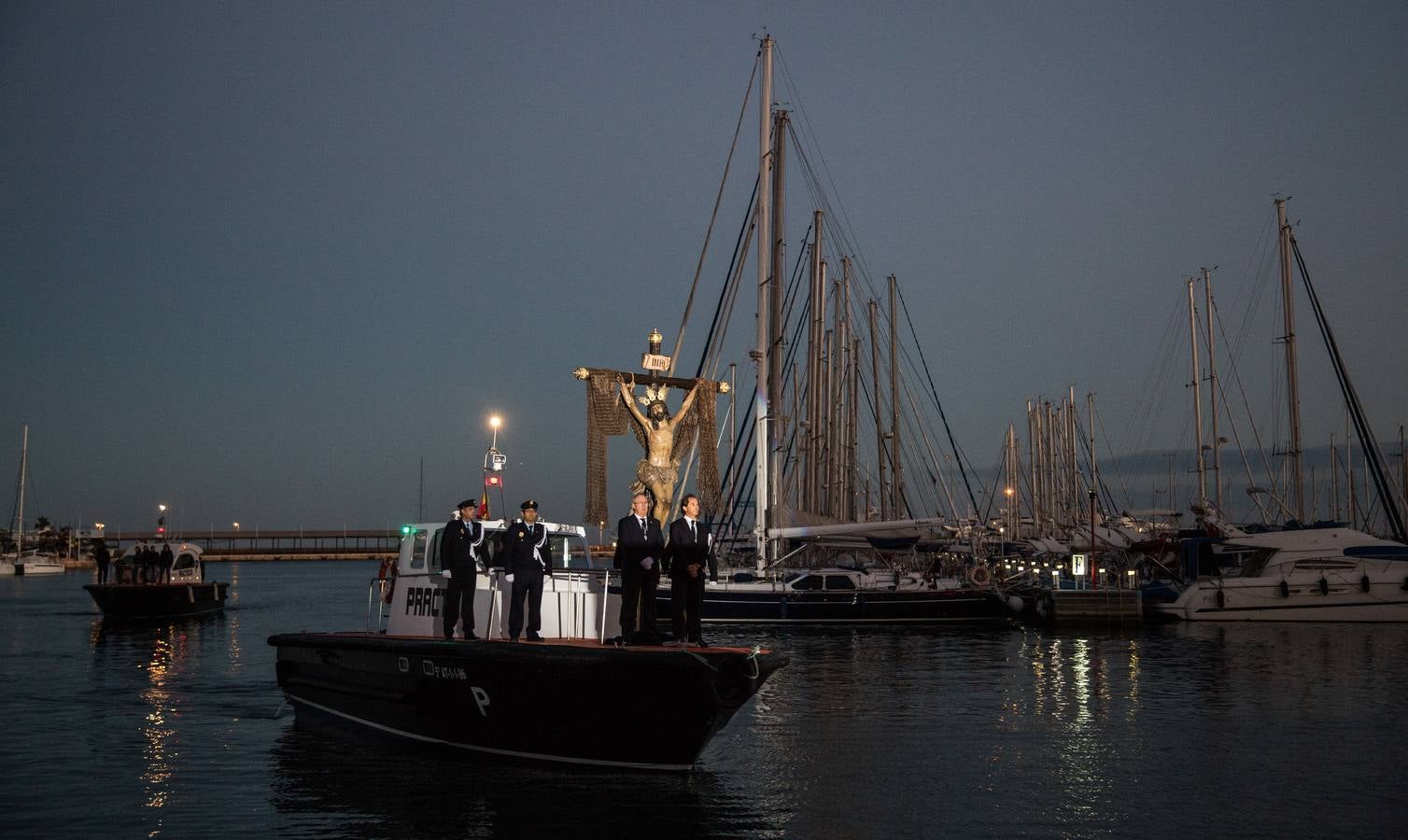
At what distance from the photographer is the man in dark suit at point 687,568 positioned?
14.2 metres

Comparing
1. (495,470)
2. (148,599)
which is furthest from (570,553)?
(148,599)

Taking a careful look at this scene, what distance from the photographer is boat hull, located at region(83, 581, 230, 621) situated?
4322cm

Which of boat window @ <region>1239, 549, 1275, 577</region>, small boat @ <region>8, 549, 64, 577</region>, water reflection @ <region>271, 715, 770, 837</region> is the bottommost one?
small boat @ <region>8, 549, 64, 577</region>

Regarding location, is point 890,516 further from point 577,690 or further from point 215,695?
point 577,690

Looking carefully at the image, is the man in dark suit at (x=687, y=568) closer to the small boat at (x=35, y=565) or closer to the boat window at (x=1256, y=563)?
the boat window at (x=1256, y=563)

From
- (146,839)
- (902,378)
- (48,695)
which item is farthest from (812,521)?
(146,839)

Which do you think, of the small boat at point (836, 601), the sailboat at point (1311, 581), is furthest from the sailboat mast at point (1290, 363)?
the small boat at point (836, 601)

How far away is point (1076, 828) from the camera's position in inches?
488

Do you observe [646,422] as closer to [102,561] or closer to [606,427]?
[606,427]

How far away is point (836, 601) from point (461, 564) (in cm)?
2550

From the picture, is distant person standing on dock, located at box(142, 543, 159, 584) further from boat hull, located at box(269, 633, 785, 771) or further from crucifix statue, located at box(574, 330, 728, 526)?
boat hull, located at box(269, 633, 785, 771)

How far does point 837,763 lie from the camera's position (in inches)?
637

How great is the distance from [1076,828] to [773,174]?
Answer: 95.8ft

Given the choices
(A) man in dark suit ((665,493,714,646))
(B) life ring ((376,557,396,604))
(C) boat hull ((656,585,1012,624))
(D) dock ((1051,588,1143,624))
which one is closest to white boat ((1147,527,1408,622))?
(D) dock ((1051,588,1143,624))
